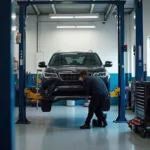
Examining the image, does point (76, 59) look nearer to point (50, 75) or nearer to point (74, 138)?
point (50, 75)

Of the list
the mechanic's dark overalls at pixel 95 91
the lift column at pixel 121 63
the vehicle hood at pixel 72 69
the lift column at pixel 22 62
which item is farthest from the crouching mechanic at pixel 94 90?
the lift column at pixel 22 62

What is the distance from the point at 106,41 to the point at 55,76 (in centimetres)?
748

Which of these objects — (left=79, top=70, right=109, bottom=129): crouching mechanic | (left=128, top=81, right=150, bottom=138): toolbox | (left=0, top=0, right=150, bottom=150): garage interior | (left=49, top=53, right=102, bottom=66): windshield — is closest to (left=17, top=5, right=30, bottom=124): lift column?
(left=0, top=0, right=150, bottom=150): garage interior

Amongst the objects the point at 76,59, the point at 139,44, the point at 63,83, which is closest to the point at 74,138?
the point at 63,83

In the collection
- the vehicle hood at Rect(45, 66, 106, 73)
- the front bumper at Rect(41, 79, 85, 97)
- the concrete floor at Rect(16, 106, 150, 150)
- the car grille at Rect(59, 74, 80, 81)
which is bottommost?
the concrete floor at Rect(16, 106, 150, 150)

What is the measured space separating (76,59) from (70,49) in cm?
608

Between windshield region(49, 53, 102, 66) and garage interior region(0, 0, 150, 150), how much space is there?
71 cm

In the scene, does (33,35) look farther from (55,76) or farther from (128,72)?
(55,76)

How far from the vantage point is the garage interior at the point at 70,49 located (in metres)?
2.17

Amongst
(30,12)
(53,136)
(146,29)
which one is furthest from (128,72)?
(53,136)

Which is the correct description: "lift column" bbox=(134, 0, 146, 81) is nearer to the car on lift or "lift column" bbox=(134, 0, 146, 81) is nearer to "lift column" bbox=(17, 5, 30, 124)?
the car on lift
